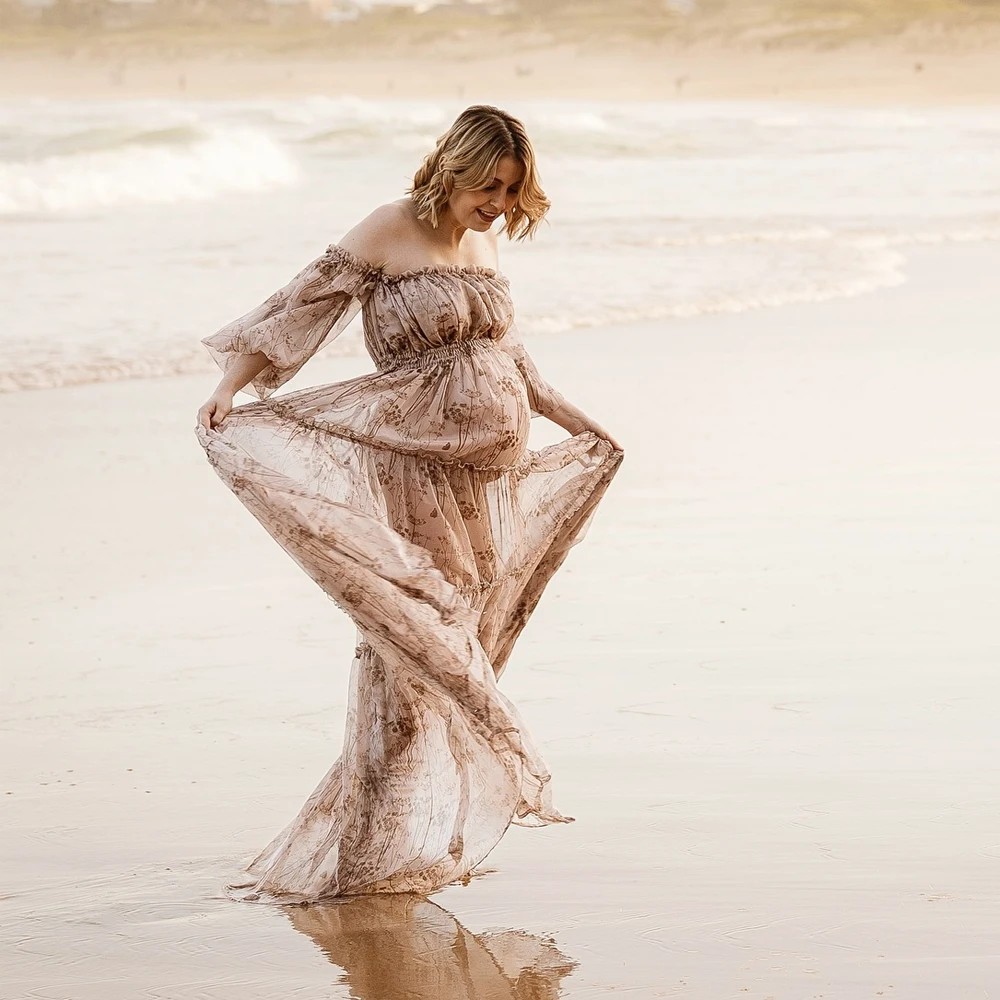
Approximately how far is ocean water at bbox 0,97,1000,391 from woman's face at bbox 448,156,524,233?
28.3ft

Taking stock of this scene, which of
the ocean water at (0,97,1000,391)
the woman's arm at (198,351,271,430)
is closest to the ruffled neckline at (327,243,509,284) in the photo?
the woman's arm at (198,351,271,430)

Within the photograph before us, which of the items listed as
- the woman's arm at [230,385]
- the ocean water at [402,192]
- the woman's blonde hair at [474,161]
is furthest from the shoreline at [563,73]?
the woman's blonde hair at [474,161]

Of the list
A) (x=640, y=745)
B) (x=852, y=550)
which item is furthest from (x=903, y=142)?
(x=640, y=745)

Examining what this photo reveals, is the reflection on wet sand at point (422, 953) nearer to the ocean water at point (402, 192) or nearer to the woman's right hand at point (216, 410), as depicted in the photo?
the woman's right hand at point (216, 410)

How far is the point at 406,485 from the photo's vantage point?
12.5 feet

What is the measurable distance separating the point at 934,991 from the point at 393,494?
5.18ft

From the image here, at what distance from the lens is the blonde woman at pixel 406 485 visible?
11.8 feet

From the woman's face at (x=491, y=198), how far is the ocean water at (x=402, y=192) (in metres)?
8.63

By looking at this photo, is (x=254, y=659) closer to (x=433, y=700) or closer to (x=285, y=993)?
(x=433, y=700)

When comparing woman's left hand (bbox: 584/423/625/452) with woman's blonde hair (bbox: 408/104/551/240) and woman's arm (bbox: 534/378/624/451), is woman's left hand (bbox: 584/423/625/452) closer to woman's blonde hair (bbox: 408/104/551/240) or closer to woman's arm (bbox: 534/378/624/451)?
woman's arm (bbox: 534/378/624/451)

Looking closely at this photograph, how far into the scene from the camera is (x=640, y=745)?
4.69m

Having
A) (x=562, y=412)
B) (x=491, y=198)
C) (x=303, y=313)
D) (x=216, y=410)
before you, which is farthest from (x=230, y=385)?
(x=562, y=412)

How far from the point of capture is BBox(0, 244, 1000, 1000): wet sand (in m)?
3.39

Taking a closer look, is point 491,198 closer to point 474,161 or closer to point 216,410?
point 474,161
